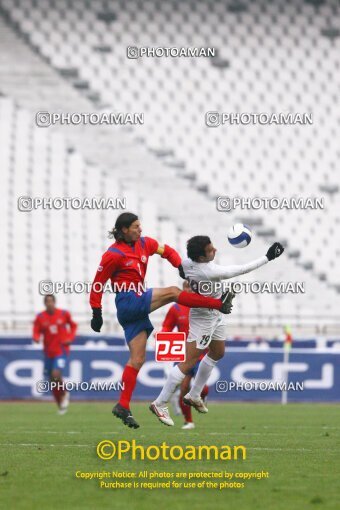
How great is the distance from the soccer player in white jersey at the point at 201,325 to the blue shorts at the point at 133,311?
593mm

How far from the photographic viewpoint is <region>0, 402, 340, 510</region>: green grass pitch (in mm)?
7781

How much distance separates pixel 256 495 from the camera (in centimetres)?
810

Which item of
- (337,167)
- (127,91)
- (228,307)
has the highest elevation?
(127,91)

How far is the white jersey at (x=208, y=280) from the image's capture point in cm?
1147

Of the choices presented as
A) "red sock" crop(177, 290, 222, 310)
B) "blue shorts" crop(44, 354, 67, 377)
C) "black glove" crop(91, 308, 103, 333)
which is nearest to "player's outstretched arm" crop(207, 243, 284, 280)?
"red sock" crop(177, 290, 222, 310)

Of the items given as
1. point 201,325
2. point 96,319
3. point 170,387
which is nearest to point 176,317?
point 201,325

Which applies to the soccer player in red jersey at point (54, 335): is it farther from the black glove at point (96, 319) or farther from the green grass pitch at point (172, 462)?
the black glove at point (96, 319)

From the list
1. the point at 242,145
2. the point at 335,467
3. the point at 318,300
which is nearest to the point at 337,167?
the point at 242,145

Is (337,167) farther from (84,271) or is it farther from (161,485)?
(161,485)

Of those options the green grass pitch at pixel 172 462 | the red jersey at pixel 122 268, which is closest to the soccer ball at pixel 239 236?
the red jersey at pixel 122 268

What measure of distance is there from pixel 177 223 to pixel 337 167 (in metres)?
5.37

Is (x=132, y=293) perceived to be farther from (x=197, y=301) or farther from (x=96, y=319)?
(x=197, y=301)

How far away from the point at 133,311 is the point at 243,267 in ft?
3.93

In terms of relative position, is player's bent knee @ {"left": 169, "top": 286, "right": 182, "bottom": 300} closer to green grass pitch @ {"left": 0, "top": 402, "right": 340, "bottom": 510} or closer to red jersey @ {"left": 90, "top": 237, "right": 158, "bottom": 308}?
red jersey @ {"left": 90, "top": 237, "right": 158, "bottom": 308}
